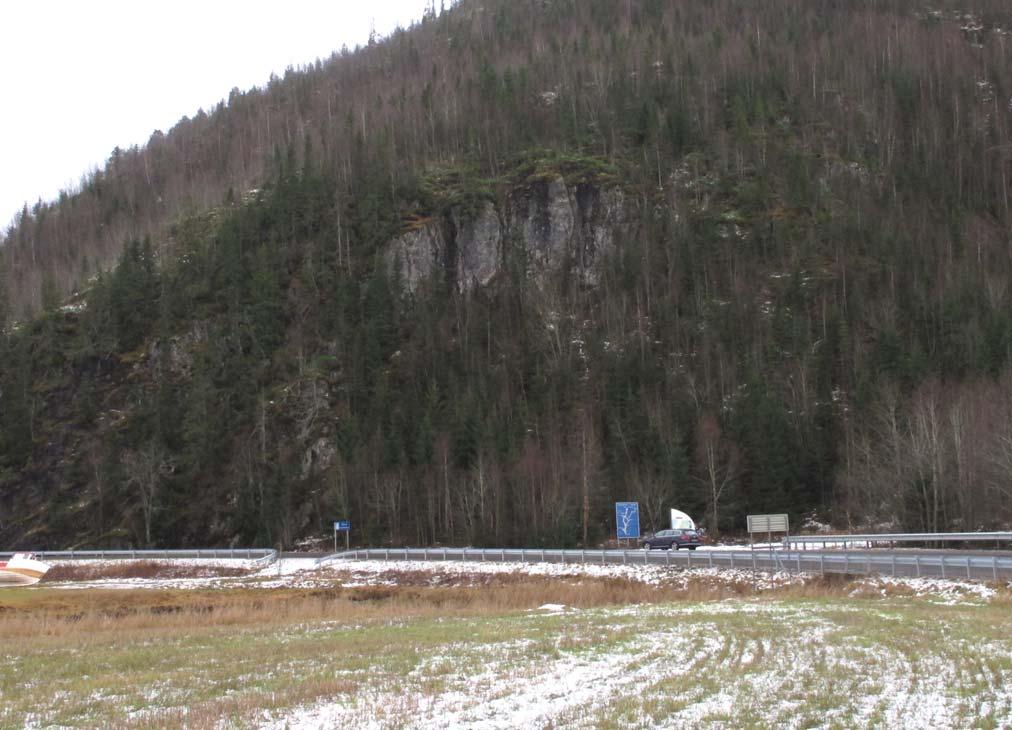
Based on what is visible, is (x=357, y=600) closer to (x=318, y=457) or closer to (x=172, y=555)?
(x=172, y=555)

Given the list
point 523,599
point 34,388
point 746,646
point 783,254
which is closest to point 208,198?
point 34,388

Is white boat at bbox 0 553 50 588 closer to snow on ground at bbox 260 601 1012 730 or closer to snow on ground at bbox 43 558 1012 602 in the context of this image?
snow on ground at bbox 43 558 1012 602

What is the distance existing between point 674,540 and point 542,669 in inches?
1543

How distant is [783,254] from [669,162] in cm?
2724

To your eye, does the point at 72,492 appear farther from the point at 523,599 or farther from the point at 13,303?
the point at 523,599

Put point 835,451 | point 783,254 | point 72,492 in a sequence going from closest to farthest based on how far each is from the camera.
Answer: point 835,451
point 72,492
point 783,254

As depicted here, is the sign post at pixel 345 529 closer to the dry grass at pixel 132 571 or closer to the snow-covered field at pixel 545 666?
the dry grass at pixel 132 571

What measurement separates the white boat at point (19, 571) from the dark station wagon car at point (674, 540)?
121 feet

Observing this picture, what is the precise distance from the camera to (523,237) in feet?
386

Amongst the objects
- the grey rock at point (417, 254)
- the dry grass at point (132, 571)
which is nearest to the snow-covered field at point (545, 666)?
the dry grass at point (132, 571)

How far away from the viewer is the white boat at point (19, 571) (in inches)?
2221

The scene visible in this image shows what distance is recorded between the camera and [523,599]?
40031 mm

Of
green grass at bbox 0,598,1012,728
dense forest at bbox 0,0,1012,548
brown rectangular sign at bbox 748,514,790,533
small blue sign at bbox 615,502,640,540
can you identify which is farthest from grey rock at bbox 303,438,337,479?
green grass at bbox 0,598,1012,728

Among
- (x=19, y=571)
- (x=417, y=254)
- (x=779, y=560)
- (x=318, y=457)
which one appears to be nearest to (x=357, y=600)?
(x=779, y=560)
